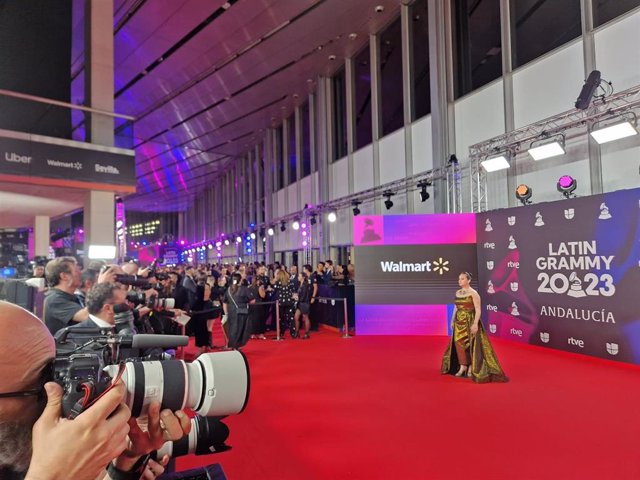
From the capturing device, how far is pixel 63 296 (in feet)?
10.3

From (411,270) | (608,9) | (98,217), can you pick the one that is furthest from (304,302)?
(608,9)

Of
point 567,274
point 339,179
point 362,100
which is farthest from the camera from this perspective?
point 339,179

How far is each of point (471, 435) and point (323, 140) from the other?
11.9 metres

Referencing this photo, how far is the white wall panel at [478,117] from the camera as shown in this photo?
27.8 feet

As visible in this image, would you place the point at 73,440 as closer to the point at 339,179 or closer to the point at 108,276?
the point at 108,276

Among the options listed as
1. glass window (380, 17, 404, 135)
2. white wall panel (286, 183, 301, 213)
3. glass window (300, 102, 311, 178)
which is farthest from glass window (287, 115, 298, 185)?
glass window (380, 17, 404, 135)

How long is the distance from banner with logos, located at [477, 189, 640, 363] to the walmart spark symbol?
0.65 m

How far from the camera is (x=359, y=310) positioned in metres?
8.62

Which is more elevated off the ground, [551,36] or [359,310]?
[551,36]

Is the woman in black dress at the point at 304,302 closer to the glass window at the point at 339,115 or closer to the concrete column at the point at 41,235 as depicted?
the glass window at the point at 339,115

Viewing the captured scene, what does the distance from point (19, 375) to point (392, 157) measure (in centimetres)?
1104

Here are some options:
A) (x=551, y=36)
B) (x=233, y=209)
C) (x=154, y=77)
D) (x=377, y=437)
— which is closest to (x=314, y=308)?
(x=377, y=437)

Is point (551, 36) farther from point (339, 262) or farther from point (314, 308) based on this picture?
point (339, 262)

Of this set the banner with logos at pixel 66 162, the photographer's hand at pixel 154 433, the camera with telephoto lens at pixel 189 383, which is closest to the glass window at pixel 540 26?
the banner with logos at pixel 66 162
